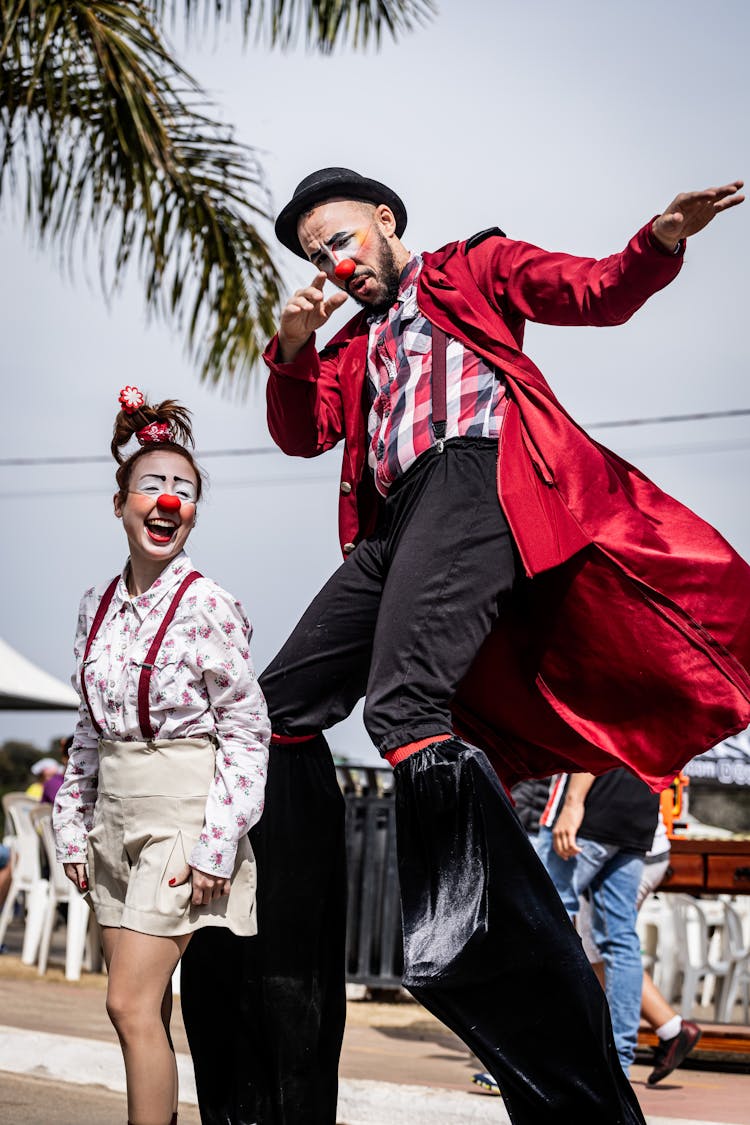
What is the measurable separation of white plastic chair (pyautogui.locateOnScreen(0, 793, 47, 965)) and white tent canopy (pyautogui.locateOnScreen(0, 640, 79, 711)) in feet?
13.0

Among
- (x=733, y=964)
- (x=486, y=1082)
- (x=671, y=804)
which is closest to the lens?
(x=486, y=1082)

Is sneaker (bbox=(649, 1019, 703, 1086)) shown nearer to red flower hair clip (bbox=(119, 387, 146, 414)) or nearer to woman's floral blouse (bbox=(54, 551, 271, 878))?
woman's floral blouse (bbox=(54, 551, 271, 878))

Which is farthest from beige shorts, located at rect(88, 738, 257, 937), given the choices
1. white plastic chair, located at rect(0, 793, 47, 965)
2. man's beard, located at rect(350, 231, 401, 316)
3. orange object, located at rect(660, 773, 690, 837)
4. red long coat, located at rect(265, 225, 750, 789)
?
white plastic chair, located at rect(0, 793, 47, 965)

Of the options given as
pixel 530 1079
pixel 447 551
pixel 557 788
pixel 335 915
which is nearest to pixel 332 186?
pixel 447 551

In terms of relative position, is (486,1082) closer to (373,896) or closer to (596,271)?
(373,896)

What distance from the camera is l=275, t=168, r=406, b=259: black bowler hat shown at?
3.38 m

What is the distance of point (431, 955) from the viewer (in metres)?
2.62

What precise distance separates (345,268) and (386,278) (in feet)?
0.39

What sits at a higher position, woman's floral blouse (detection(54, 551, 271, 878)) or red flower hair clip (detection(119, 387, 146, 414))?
red flower hair clip (detection(119, 387, 146, 414))

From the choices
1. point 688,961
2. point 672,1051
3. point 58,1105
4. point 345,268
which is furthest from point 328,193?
point 688,961

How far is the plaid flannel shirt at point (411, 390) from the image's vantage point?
122 inches

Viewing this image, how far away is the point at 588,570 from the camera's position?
3025 mm

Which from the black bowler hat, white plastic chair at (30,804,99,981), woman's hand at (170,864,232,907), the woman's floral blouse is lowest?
white plastic chair at (30,804,99,981)

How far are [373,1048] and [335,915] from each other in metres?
4.11
